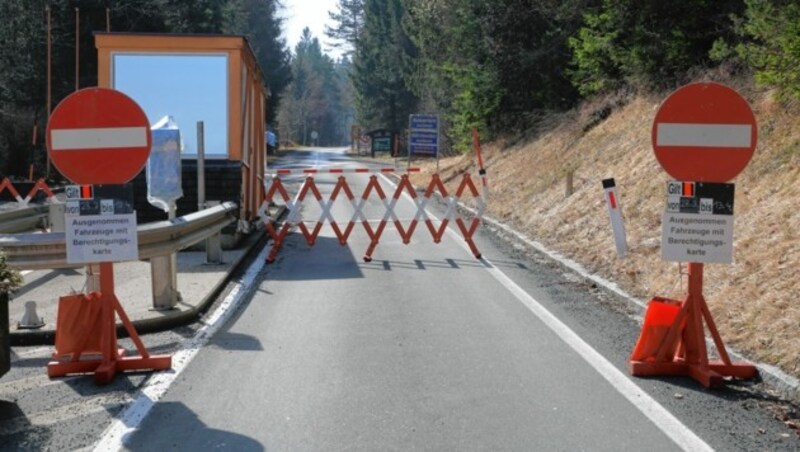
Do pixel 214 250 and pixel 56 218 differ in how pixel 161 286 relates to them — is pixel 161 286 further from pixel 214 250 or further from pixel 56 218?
pixel 56 218

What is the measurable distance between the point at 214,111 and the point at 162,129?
2.54m

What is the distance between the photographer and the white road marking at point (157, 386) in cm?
511

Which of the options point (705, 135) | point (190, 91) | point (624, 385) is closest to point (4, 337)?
point (624, 385)

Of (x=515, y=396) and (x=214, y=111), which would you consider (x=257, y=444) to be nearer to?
(x=515, y=396)

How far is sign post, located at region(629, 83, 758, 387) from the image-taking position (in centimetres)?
638

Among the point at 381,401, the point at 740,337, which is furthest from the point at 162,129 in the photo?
the point at 740,337

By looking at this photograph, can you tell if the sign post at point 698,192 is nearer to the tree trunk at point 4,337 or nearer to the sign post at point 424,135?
the tree trunk at point 4,337

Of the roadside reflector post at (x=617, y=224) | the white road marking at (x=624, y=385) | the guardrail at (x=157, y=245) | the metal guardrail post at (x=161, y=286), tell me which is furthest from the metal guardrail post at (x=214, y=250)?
the roadside reflector post at (x=617, y=224)

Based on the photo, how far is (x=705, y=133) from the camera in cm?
642

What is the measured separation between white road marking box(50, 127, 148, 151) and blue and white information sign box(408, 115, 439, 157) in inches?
1063

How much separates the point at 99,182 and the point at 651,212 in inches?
348

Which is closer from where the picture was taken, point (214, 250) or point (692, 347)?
point (692, 347)

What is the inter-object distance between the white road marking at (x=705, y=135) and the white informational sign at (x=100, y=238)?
13.5ft

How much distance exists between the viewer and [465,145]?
109 ft
